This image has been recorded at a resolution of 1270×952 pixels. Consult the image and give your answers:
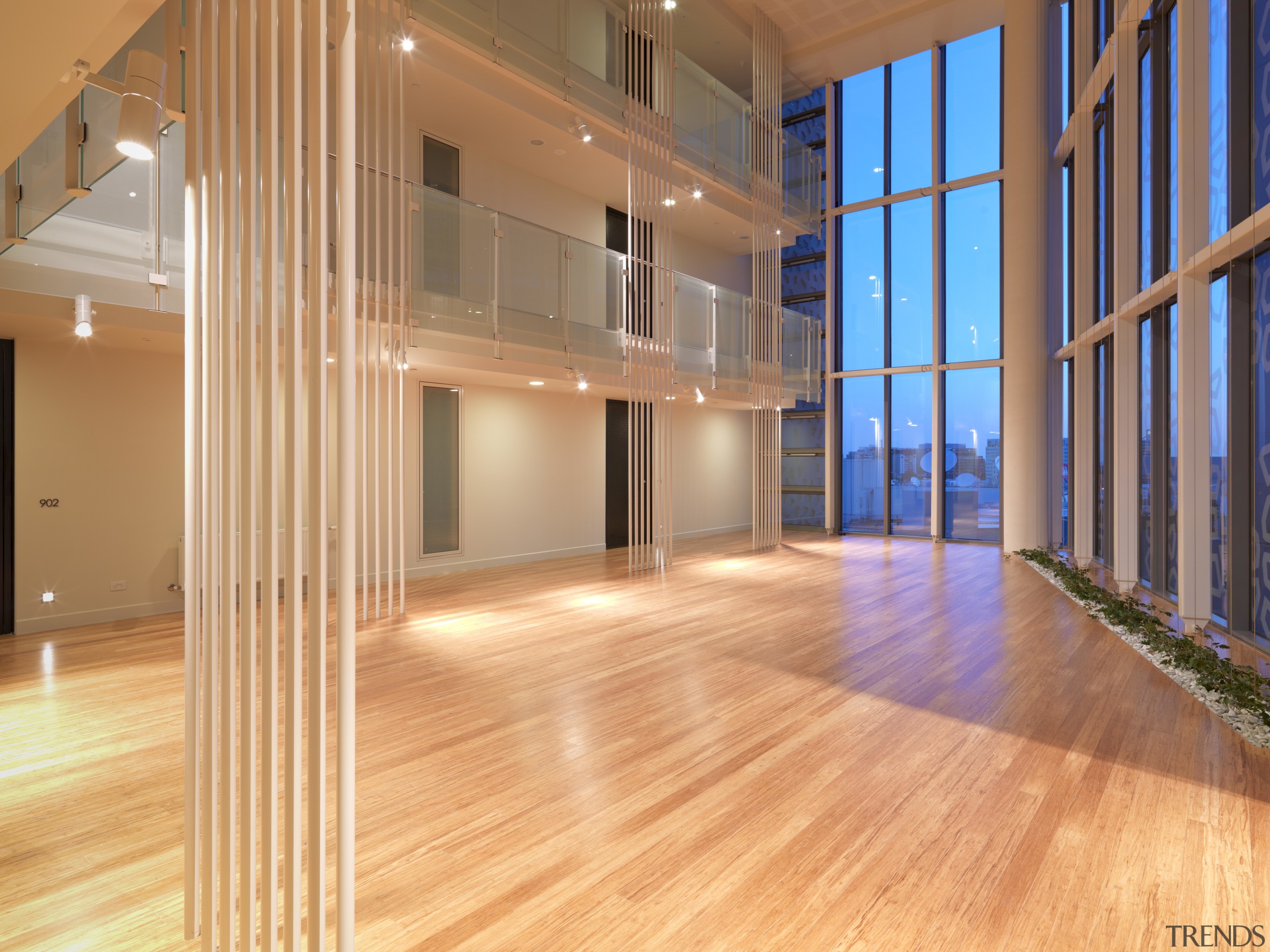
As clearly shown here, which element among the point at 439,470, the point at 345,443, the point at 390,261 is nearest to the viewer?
the point at 345,443

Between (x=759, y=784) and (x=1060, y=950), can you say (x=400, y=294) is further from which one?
(x=1060, y=950)

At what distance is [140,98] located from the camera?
2.48 meters

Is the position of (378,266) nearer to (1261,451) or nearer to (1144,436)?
(1261,451)

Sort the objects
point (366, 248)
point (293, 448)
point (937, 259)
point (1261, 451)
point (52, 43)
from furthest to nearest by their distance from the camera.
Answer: point (937, 259) → point (366, 248) → point (1261, 451) → point (52, 43) → point (293, 448)

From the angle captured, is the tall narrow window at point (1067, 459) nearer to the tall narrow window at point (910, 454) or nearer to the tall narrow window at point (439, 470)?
the tall narrow window at point (910, 454)

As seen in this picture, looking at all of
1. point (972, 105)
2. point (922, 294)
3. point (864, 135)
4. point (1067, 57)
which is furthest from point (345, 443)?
point (864, 135)

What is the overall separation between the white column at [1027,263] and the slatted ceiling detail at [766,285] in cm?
364

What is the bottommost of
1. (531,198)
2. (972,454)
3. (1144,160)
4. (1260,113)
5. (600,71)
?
(972,454)

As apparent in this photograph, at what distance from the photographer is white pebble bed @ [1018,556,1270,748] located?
13.2 feet

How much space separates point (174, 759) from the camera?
12.2 ft

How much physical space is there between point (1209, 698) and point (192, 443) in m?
5.67

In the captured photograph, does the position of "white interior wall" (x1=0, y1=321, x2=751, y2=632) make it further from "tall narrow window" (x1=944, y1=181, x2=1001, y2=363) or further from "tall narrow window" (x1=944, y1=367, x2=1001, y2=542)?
"tall narrow window" (x1=944, y1=181, x2=1001, y2=363)

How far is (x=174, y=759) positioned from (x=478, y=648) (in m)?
2.38

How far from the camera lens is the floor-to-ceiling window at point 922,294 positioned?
1336 cm
